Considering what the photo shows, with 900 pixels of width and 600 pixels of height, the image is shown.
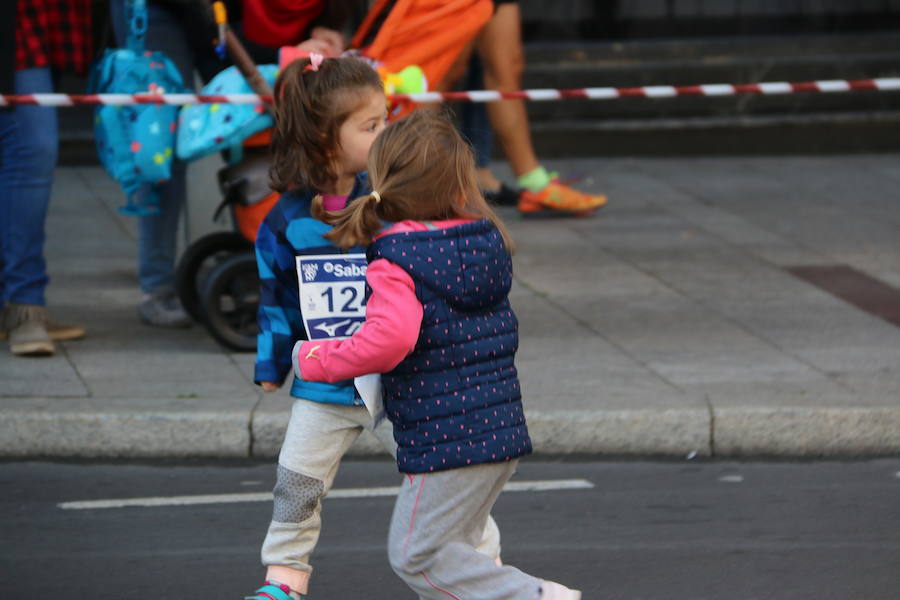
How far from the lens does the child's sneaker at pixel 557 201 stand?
29.9 feet

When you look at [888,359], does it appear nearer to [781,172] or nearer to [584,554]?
[584,554]

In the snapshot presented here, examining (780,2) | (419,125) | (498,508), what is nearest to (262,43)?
(498,508)

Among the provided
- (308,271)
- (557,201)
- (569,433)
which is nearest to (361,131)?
(308,271)

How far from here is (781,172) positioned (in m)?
10.7

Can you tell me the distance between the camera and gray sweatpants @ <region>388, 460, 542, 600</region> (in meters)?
3.34

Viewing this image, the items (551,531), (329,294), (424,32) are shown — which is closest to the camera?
(329,294)

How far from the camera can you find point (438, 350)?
3.29 metres

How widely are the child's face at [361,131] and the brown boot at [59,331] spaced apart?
10.2ft

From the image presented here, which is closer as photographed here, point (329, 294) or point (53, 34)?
point (329, 294)

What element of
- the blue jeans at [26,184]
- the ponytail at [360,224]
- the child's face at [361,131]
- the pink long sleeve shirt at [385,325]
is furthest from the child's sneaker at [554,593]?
the blue jeans at [26,184]

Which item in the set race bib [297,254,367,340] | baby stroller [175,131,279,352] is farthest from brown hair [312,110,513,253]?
baby stroller [175,131,279,352]

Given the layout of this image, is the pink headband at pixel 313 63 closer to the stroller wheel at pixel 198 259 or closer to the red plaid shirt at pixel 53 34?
the stroller wheel at pixel 198 259

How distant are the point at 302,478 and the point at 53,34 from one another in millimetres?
3178

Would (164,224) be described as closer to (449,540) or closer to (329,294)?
(329,294)
